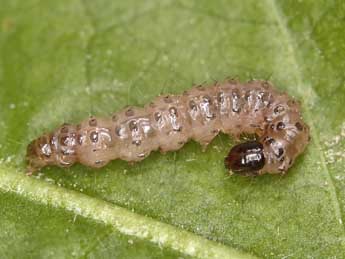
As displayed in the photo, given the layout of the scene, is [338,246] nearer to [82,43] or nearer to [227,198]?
[227,198]

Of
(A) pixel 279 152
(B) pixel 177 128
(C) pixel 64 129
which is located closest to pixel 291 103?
(A) pixel 279 152

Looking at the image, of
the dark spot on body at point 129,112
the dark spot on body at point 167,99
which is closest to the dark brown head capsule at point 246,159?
the dark spot on body at point 167,99

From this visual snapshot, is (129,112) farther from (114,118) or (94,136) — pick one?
(94,136)

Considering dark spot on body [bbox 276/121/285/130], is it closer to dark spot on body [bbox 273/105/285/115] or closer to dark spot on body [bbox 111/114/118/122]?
dark spot on body [bbox 273/105/285/115]

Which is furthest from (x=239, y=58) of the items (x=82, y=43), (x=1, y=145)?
(x=1, y=145)

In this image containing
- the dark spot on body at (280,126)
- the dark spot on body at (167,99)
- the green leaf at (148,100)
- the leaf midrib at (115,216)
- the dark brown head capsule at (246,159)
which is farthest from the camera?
the dark spot on body at (167,99)

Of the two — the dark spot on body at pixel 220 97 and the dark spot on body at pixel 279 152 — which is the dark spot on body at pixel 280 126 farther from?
the dark spot on body at pixel 220 97

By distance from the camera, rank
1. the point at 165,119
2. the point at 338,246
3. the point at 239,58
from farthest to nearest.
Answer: the point at 239,58, the point at 165,119, the point at 338,246

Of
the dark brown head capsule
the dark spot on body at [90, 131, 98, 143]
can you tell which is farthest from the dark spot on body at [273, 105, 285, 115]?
the dark spot on body at [90, 131, 98, 143]
